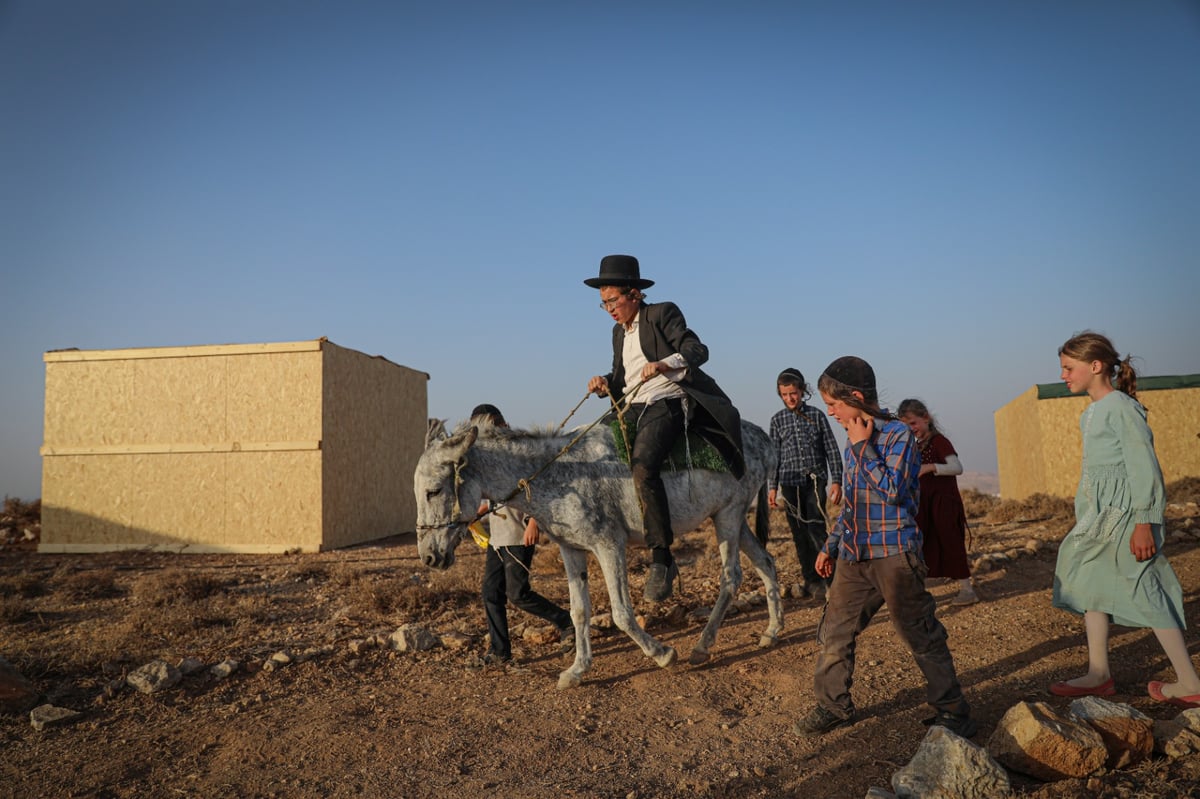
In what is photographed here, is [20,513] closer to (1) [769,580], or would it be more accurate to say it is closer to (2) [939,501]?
(1) [769,580]

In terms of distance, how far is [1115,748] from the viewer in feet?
11.8

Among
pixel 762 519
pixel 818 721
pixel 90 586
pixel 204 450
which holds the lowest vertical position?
pixel 90 586

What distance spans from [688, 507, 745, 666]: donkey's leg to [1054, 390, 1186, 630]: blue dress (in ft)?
7.68

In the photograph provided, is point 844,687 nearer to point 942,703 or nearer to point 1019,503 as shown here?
point 942,703

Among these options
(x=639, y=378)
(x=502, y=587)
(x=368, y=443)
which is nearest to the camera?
(x=639, y=378)

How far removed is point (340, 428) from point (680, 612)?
31.0 feet

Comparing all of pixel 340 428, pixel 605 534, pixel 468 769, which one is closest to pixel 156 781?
pixel 468 769

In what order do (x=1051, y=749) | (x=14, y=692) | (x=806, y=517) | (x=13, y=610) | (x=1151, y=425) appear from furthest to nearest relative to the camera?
1. (x=1151, y=425)
2. (x=806, y=517)
3. (x=13, y=610)
4. (x=14, y=692)
5. (x=1051, y=749)

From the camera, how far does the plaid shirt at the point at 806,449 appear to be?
830cm

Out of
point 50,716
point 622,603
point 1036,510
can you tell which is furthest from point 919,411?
point 1036,510

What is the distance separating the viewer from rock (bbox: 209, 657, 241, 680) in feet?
19.7

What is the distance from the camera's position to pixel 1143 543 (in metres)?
4.36

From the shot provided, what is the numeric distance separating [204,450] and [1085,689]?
1452 cm

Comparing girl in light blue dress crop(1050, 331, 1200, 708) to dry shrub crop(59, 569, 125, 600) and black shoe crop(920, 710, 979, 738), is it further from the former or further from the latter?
dry shrub crop(59, 569, 125, 600)
